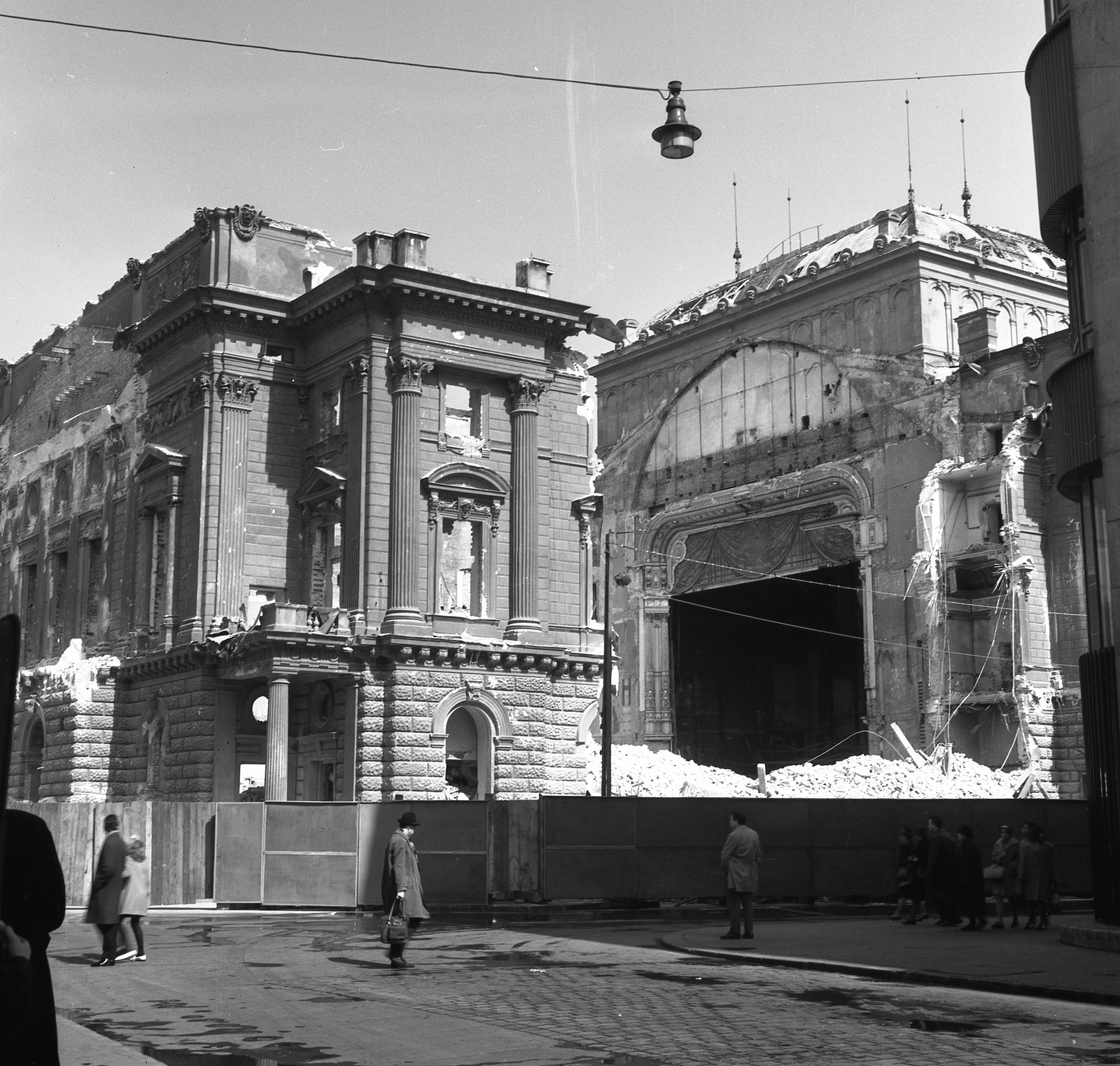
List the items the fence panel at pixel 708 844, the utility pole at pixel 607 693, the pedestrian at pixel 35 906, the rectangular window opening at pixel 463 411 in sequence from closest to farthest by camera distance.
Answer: the pedestrian at pixel 35 906 < the fence panel at pixel 708 844 < the utility pole at pixel 607 693 < the rectangular window opening at pixel 463 411

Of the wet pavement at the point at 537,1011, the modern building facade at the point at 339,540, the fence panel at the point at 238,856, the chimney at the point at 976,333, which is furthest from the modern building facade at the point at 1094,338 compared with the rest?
the chimney at the point at 976,333

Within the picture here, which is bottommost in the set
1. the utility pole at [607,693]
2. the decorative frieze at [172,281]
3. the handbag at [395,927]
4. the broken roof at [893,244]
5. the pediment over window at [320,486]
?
the handbag at [395,927]

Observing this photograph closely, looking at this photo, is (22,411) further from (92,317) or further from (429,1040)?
(429,1040)

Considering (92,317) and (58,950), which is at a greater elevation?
(92,317)

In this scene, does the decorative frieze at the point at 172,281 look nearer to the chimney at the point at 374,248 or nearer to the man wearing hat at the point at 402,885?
the chimney at the point at 374,248

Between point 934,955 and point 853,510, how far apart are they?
135ft

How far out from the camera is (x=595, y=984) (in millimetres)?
14180

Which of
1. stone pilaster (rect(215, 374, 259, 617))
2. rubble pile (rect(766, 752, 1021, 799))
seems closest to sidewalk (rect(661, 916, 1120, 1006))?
stone pilaster (rect(215, 374, 259, 617))

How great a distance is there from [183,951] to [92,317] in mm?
36842

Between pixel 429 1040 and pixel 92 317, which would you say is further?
pixel 92 317

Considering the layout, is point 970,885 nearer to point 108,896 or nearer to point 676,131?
point 676,131

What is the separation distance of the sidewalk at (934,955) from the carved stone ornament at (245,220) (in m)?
27.3

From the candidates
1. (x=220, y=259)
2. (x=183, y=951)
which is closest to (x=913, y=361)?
(x=220, y=259)

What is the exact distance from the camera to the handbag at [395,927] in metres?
15.7
